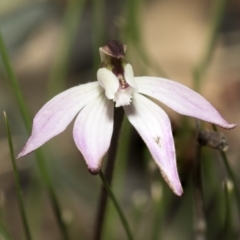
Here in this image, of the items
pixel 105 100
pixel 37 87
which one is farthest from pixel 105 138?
pixel 37 87

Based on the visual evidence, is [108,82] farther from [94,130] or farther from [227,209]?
[227,209]

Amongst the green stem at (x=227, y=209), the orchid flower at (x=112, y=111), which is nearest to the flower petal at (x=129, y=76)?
the orchid flower at (x=112, y=111)

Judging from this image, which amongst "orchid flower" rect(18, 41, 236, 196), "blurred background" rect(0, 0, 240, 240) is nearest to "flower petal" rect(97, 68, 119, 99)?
"orchid flower" rect(18, 41, 236, 196)

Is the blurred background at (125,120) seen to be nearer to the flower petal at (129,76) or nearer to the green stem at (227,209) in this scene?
the green stem at (227,209)

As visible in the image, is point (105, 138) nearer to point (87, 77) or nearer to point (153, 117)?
point (153, 117)

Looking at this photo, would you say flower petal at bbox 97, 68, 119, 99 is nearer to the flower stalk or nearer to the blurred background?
the flower stalk

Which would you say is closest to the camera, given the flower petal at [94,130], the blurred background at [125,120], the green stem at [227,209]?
the flower petal at [94,130]
